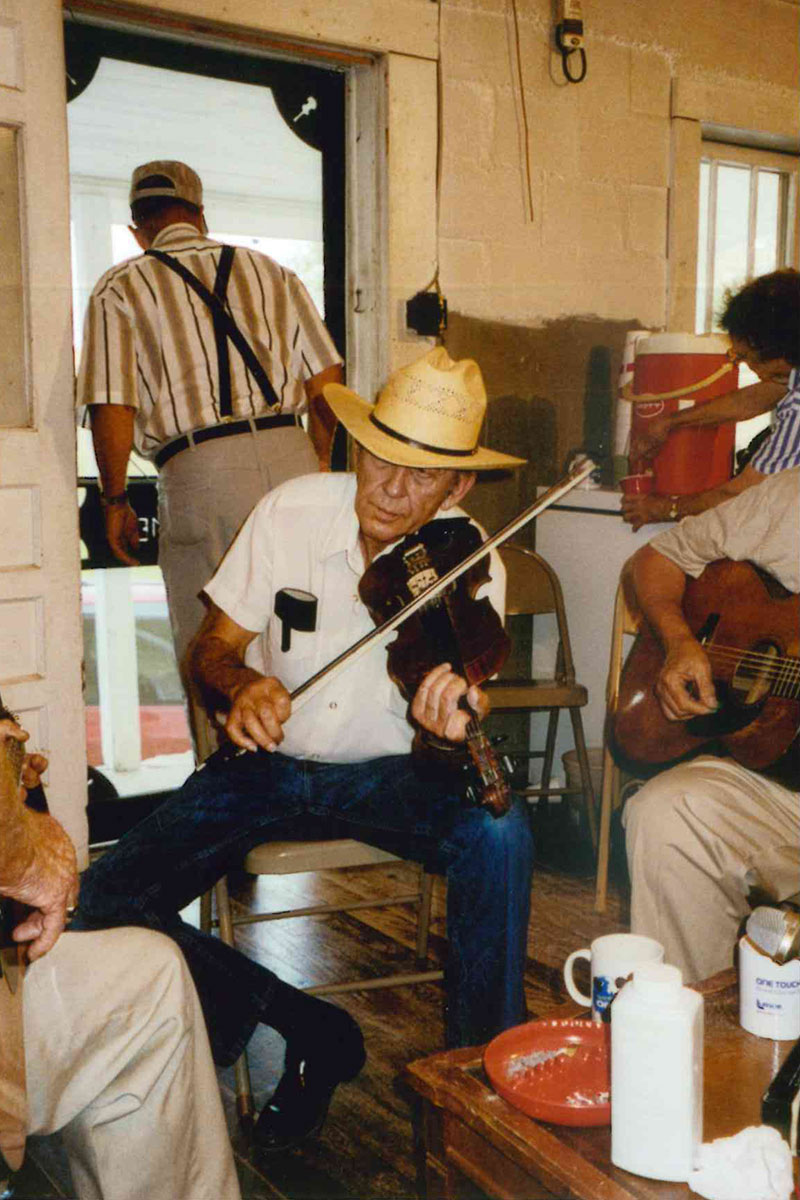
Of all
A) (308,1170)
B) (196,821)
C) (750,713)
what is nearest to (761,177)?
(750,713)

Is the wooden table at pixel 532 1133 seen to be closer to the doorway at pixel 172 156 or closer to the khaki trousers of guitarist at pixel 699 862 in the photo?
the khaki trousers of guitarist at pixel 699 862

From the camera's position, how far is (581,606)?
312 centimetres

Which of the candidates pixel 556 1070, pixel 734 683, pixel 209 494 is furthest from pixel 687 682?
pixel 209 494

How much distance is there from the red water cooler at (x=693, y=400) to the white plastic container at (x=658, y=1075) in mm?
2177

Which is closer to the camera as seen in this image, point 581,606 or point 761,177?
point 581,606

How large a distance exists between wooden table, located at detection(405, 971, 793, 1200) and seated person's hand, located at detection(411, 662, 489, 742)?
1.76ft

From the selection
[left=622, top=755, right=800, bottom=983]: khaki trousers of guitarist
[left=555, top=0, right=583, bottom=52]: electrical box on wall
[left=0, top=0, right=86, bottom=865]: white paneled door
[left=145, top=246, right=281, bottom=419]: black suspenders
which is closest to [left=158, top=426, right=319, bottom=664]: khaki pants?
[left=145, top=246, right=281, bottom=419]: black suspenders

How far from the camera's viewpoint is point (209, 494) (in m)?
2.69

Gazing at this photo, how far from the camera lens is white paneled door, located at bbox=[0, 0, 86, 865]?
240 centimetres

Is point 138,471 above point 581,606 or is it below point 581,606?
above

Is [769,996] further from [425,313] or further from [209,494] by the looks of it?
[425,313]

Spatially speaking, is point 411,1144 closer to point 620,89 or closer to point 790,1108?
point 790,1108

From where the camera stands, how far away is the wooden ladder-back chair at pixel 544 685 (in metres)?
2.76

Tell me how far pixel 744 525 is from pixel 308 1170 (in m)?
1.29
